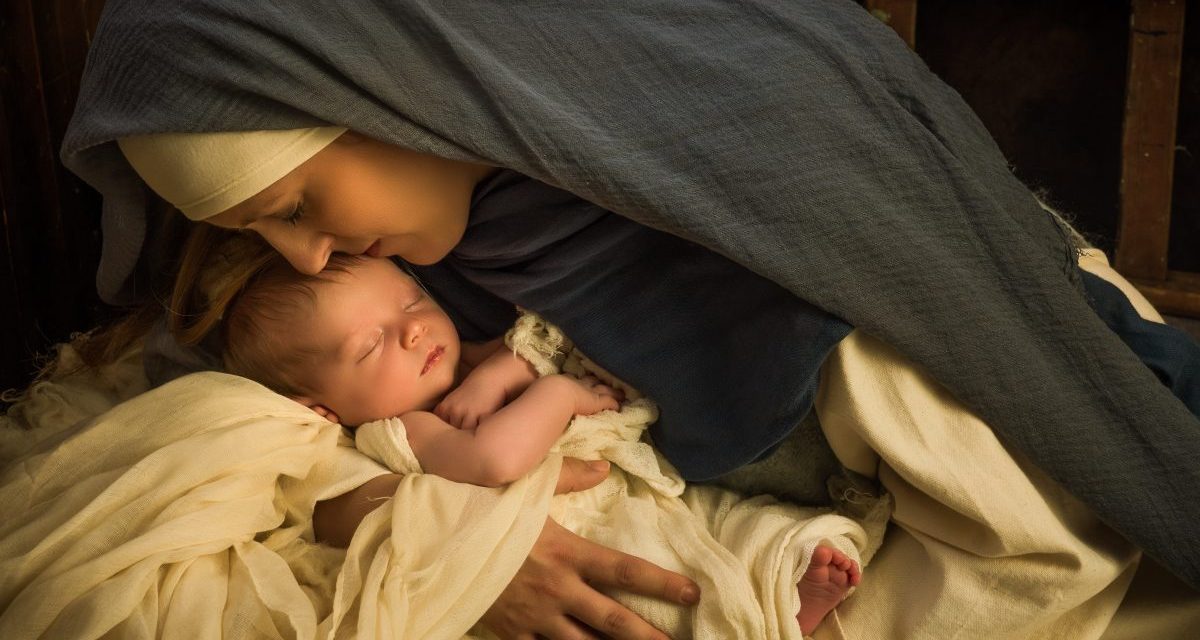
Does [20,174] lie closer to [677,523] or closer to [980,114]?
[677,523]

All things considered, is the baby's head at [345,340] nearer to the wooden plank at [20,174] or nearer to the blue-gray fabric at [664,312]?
the blue-gray fabric at [664,312]

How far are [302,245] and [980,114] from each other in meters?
1.84

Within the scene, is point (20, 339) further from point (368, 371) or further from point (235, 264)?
point (368, 371)

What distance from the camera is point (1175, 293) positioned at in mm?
2172

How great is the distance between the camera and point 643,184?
3.79 feet

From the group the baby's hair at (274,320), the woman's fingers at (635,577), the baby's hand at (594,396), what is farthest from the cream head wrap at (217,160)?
the woman's fingers at (635,577)

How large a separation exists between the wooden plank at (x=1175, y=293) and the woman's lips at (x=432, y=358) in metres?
1.53

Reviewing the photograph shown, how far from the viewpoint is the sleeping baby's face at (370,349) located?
136cm

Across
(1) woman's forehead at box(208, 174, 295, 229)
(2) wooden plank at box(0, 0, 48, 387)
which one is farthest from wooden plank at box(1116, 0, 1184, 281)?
(2) wooden plank at box(0, 0, 48, 387)

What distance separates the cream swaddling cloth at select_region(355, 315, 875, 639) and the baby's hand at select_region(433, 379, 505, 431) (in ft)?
0.21

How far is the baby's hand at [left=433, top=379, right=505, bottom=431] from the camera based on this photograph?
133cm

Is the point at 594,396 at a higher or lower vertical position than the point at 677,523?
higher

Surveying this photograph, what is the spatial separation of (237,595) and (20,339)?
916mm

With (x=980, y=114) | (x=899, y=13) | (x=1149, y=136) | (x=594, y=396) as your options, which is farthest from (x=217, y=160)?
(x=980, y=114)
